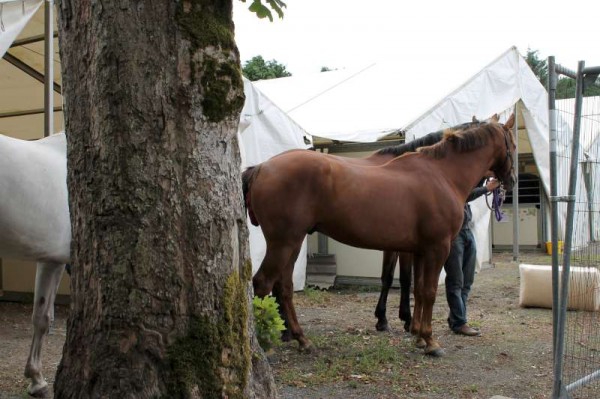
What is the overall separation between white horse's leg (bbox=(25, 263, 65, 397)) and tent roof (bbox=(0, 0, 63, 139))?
343cm

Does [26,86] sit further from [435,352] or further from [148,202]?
[148,202]

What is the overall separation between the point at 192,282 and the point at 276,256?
3.14 meters

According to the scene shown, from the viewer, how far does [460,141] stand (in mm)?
5887

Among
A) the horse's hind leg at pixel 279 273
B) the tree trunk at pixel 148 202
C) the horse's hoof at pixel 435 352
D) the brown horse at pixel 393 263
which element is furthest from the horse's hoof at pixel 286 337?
the tree trunk at pixel 148 202

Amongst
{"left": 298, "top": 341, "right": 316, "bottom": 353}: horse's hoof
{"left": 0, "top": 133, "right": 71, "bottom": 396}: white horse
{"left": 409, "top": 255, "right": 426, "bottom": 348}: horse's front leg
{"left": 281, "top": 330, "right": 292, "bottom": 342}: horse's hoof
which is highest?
{"left": 0, "top": 133, "right": 71, "bottom": 396}: white horse

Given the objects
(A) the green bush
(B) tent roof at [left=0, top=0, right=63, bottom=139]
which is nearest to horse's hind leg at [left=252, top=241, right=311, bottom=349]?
(A) the green bush

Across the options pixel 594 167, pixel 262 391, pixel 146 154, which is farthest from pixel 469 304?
pixel 146 154

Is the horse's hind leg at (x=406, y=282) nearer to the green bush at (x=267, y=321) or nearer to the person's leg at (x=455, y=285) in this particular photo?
the person's leg at (x=455, y=285)

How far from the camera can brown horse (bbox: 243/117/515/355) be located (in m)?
5.35

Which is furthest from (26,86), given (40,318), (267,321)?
(267,321)

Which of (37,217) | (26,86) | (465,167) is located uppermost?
(26,86)

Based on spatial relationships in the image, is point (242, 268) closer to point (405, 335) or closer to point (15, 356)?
point (15, 356)

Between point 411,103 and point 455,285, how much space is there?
14.6ft

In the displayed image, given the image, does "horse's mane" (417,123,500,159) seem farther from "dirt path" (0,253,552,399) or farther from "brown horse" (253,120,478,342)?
"dirt path" (0,253,552,399)
